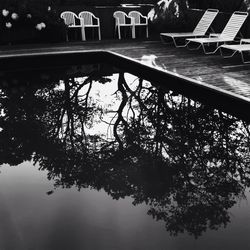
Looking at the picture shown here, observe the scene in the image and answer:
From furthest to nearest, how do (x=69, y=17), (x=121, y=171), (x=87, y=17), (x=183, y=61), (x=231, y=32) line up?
(x=87, y=17), (x=69, y=17), (x=231, y=32), (x=183, y=61), (x=121, y=171)

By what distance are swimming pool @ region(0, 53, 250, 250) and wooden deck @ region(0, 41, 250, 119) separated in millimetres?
458

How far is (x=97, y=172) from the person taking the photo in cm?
464

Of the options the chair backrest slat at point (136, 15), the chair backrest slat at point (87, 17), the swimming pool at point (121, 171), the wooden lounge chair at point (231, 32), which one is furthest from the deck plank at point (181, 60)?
the chair backrest slat at point (136, 15)

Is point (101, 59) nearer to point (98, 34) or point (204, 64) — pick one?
point (98, 34)

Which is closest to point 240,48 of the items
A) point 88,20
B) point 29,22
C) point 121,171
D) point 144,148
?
point 144,148

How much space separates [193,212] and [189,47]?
25.8ft

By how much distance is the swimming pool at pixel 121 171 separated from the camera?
339 centimetres

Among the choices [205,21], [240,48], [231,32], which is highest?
[205,21]

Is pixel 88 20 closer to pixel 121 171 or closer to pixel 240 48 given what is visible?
pixel 240 48

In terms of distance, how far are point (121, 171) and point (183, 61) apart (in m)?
4.86

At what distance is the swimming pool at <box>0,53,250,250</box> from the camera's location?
3391 millimetres

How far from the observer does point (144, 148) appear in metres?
5.25

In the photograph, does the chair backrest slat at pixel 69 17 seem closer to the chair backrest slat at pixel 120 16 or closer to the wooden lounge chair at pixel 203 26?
the chair backrest slat at pixel 120 16

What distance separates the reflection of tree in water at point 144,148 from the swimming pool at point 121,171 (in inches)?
0.6
